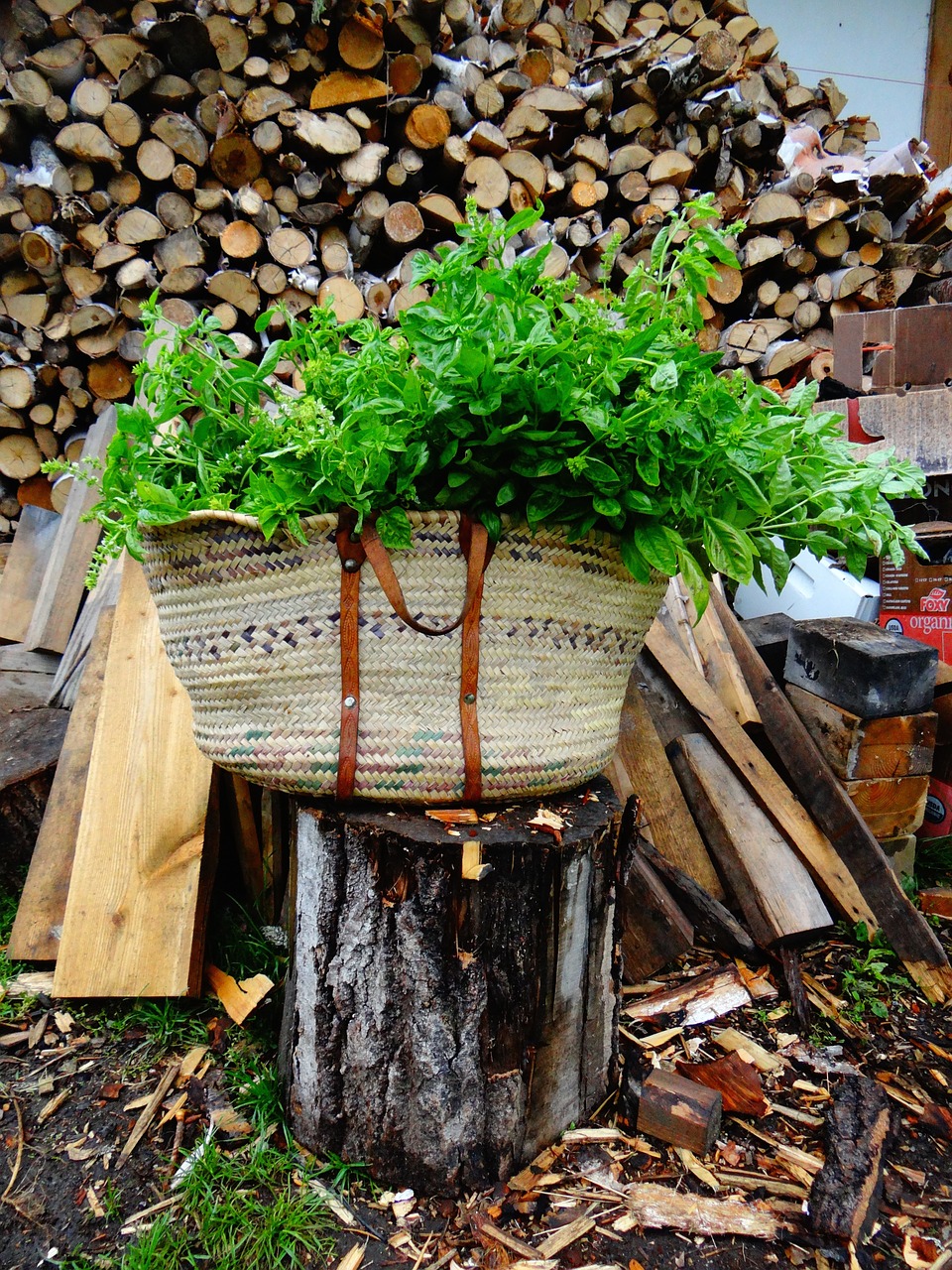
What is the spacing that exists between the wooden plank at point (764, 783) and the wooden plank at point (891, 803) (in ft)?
0.52

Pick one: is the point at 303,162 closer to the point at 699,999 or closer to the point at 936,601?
the point at 936,601

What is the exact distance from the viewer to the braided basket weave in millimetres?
1307

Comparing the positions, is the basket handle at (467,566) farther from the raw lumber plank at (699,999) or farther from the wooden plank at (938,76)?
the wooden plank at (938,76)

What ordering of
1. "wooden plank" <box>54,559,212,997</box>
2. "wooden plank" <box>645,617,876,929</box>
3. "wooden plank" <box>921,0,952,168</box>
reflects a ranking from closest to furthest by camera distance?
"wooden plank" <box>54,559,212,997</box> < "wooden plank" <box>645,617,876,929</box> < "wooden plank" <box>921,0,952,168</box>

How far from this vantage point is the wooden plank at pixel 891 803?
2262mm

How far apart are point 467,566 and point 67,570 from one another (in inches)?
80.8

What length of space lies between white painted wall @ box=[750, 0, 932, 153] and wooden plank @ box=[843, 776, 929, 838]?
4.15 m

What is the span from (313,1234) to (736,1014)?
41.5 inches

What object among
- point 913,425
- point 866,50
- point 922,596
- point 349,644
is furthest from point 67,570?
point 866,50

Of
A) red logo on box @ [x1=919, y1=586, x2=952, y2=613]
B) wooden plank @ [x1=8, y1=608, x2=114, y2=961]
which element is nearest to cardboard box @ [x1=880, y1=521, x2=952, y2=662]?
red logo on box @ [x1=919, y1=586, x2=952, y2=613]

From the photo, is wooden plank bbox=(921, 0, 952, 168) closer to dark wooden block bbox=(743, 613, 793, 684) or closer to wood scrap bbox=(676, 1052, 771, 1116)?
dark wooden block bbox=(743, 613, 793, 684)

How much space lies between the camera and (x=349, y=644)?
4.28 feet

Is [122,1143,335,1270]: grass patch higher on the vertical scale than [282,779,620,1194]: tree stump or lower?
lower

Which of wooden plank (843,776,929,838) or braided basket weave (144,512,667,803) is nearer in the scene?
braided basket weave (144,512,667,803)
